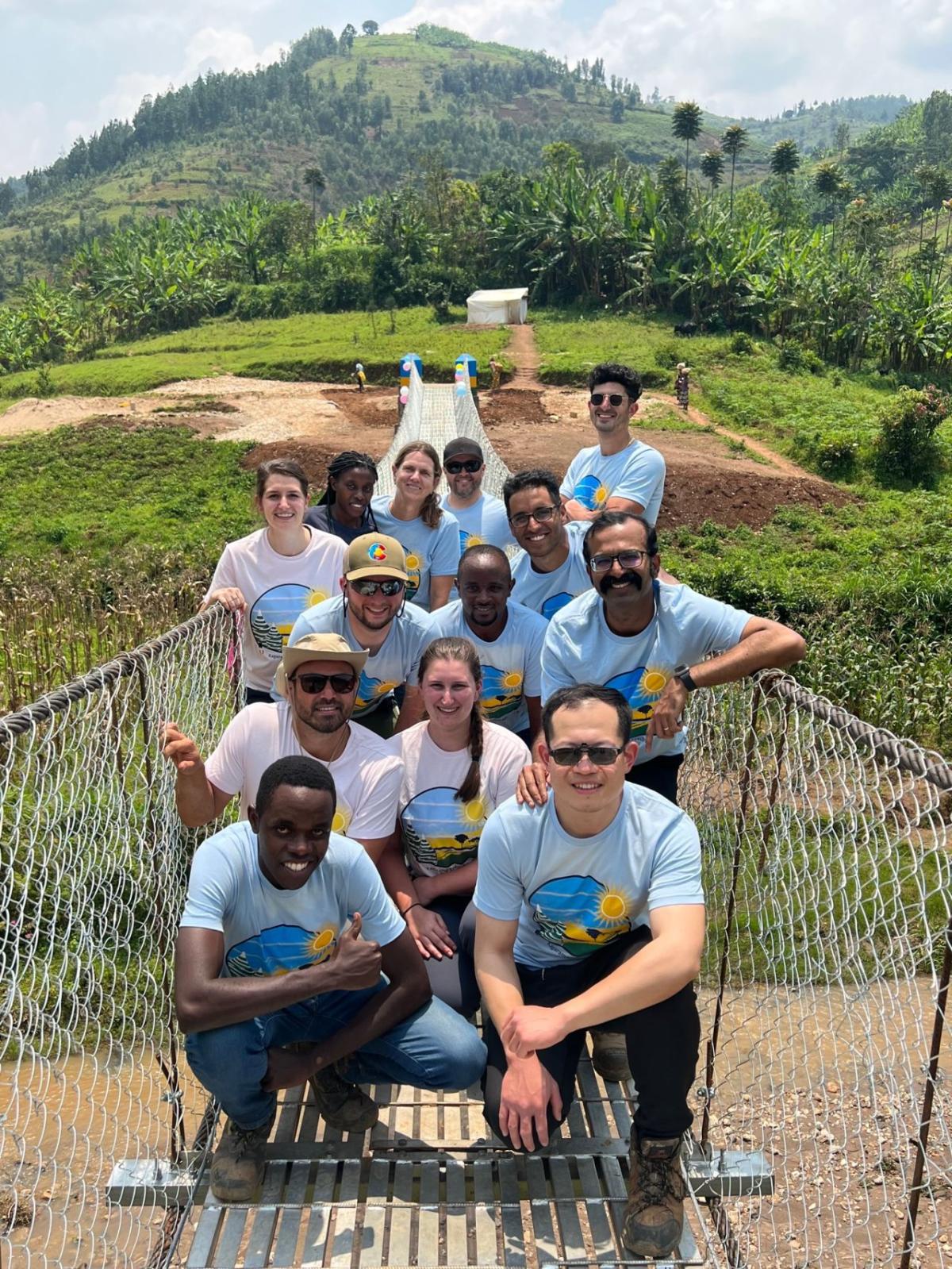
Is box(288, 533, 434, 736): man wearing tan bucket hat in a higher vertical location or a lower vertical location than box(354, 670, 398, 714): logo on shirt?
higher

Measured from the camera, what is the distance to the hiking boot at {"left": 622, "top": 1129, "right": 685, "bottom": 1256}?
2178 mm

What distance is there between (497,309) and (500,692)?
28203 millimetres

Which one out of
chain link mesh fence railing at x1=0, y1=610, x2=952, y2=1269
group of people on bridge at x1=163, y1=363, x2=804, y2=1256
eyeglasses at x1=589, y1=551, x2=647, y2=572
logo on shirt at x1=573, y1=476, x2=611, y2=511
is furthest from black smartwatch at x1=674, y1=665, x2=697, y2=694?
logo on shirt at x1=573, y1=476, x2=611, y2=511

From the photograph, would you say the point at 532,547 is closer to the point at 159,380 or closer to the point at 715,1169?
the point at 715,1169

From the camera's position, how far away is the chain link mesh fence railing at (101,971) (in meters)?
2.20

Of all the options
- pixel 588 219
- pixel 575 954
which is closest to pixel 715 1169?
pixel 575 954

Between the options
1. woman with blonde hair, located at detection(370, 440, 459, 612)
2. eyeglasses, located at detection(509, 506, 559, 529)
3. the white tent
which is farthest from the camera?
the white tent

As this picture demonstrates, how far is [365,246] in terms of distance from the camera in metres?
37.4

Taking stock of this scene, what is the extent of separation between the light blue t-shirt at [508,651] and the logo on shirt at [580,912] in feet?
2.76

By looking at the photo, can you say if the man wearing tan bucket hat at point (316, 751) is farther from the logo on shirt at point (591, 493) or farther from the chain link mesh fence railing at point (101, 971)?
the logo on shirt at point (591, 493)

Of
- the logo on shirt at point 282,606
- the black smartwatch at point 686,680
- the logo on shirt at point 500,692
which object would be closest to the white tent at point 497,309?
the logo on shirt at point 282,606

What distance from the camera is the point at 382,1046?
2420 mm

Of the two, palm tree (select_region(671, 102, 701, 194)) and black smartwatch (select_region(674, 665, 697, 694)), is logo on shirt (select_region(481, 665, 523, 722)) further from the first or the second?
palm tree (select_region(671, 102, 701, 194))

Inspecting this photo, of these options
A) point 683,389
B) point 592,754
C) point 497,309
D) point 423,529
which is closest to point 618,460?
point 423,529
